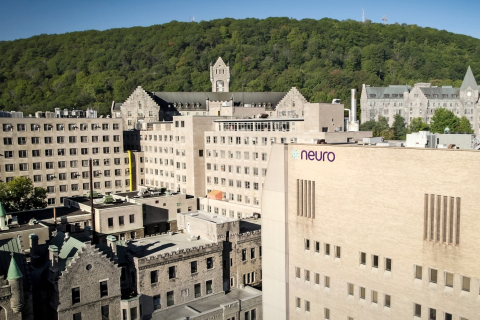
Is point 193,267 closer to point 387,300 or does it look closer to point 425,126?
point 387,300

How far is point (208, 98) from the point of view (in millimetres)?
156875

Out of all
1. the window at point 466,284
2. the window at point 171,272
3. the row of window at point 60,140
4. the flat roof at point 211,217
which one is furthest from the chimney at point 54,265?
the row of window at point 60,140

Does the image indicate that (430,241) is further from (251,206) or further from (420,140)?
(251,206)

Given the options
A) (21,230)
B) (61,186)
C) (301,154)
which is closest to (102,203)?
(21,230)

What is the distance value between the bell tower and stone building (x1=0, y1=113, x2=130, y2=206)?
89.0 meters

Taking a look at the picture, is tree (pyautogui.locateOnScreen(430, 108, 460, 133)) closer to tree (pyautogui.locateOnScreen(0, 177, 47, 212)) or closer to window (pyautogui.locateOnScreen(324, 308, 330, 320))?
tree (pyautogui.locateOnScreen(0, 177, 47, 212))

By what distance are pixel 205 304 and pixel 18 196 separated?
47.7 m

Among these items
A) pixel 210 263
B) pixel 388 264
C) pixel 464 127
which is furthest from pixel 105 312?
pixel 464 127

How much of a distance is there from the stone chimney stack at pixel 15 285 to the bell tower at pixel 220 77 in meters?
159

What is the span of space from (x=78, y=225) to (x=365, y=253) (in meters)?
47.7

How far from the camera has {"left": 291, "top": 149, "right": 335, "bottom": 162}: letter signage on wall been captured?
41.7m

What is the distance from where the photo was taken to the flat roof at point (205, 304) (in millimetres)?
49875

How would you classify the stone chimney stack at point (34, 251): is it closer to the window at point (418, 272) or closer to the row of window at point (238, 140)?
the window at point (418, 272)

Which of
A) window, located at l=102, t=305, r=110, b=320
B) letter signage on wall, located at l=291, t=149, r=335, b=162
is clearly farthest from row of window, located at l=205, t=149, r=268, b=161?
window, located at l=102, t=305, r=110, b=320
